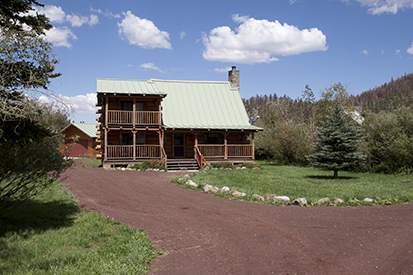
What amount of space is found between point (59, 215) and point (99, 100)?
1750cm

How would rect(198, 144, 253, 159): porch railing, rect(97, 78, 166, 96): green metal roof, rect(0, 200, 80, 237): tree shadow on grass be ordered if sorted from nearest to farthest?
rect(0, 200, 80, 237): tree shadow on grass < rect(97, 78, 166, 96): green metal roof < rect(198, 144, 253, 159): porch railing

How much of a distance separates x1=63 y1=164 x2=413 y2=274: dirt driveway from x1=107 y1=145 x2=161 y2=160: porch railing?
11.3 metres

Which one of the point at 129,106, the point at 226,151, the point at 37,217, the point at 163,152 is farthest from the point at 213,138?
the point at 37,217

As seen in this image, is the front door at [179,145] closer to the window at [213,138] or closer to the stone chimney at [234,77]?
the window at [213,138]

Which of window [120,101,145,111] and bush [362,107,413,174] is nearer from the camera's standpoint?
bush [362,107,413,174]

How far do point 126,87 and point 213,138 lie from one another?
26.0 ft

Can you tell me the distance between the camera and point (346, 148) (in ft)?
54.1

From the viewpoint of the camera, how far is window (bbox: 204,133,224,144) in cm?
2575

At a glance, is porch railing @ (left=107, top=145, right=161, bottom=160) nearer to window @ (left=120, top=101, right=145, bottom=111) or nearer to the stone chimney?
window @ (left=120, top=101, right=145, bottom=111)

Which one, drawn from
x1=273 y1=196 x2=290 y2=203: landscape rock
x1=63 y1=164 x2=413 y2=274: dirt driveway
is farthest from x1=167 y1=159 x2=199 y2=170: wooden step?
x1=273 y1=196 x2=290 y2=203: landscape rock

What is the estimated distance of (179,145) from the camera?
25656mm

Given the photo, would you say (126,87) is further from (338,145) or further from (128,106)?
(338,145)

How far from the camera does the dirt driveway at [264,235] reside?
5.20 meters

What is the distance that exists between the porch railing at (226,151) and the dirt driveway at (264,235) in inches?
502
